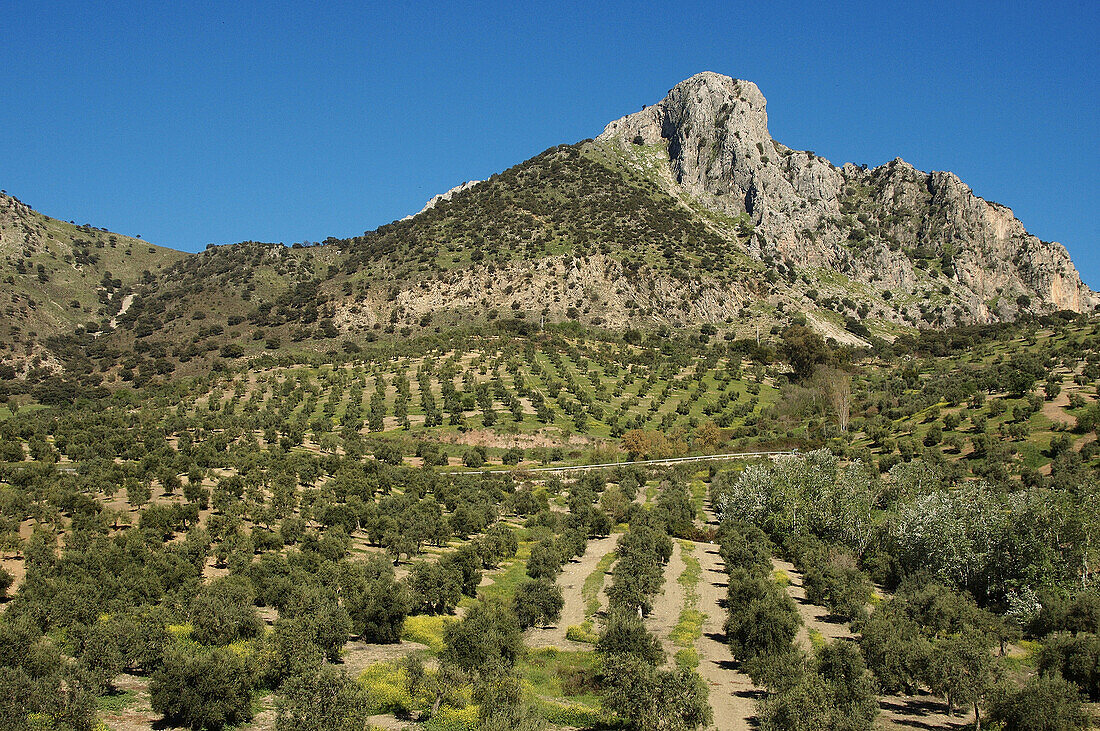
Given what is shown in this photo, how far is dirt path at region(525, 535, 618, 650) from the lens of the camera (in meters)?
45.8

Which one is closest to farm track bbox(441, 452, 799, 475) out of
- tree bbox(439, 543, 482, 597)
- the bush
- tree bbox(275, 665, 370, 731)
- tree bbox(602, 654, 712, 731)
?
tree bbox(439, 543, 482, 597)

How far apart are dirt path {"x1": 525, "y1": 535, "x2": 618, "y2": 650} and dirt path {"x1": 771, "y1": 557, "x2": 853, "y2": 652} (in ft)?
43.2

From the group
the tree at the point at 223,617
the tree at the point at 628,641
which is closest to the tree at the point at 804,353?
the tree at the point at 628,641

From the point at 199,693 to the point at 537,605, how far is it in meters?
22.4

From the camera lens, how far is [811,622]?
51156 mm

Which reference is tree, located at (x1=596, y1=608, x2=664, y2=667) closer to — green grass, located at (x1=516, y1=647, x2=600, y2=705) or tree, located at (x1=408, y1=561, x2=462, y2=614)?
green grass, located at (x1=516, y1=647, x2=600, y2=705)

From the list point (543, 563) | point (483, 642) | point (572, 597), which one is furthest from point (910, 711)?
point (543, 563)

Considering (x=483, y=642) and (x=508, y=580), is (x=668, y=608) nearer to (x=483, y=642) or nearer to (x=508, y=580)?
(x=508, y=580)

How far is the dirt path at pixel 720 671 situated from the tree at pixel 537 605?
8.81 meters

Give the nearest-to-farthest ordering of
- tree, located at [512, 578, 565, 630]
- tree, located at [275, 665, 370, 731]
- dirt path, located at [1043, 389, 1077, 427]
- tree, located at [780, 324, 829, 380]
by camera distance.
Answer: tree, located at [275, 665, 370, 731]
tree, located at [512, 578, 565, 630]
dirt path, located at [1043, 389, 1077, 427]
tree, located at [780, 324, 829, 380]

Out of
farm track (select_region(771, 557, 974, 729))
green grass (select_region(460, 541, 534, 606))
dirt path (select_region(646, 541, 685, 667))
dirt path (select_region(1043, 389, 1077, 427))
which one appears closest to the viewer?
farm track (select_region(771, 557, 974, 729))

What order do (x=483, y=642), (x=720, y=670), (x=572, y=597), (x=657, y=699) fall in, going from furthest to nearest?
(x=572, y=597) → (x=720, y=670) → (x=483, y=642) → (x=657, y=699)

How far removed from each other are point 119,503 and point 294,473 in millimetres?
16600

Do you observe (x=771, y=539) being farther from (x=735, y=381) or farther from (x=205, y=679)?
(x=735, y=381)
